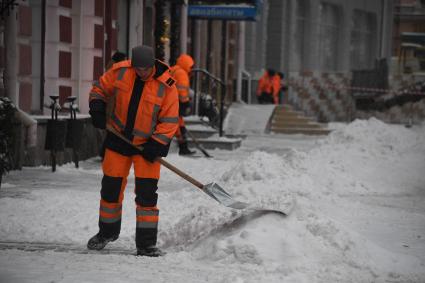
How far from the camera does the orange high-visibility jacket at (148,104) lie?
739 cm

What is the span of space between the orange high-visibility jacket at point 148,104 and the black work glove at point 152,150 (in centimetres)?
4

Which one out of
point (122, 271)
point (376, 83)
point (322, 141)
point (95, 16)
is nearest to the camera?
point (122, 271)

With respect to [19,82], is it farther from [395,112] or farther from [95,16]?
[395,112]

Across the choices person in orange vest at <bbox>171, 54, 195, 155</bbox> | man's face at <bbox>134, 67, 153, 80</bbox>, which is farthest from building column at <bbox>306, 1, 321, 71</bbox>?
man's face at <bbox>134, 67, 153, 80</bbox>

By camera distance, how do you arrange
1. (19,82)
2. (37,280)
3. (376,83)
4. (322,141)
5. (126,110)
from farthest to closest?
(376,83) < (322,141) < (19,82) < (126,110) < (37,280)

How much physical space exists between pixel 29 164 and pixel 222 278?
275 inches

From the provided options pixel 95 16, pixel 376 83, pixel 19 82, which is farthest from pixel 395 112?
pixel 19 82

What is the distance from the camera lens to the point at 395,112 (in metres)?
31.1

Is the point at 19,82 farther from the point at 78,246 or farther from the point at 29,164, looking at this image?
the point at 78,246

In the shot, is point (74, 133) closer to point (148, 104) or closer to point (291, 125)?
point (148, 104)

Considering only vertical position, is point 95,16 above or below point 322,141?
above

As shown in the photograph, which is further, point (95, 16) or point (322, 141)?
point (322, 141)

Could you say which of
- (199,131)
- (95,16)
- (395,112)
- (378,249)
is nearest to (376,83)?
(395,112)

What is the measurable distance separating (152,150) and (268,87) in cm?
2152
